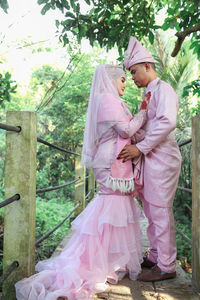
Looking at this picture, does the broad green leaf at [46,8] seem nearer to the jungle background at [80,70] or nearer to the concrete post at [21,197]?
the jungle background at [80,70]

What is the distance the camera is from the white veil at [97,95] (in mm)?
2176

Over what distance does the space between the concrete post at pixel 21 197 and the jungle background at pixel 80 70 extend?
0.99 meters

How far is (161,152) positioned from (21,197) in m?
1.03

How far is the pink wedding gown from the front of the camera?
1.78 meters

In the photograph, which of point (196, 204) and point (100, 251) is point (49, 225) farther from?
point (196, 204)

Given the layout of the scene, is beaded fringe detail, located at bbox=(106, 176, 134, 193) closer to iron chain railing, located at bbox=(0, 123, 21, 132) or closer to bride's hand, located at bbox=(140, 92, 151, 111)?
bride's hand, located at bbox=(140, 92, 151, 111)

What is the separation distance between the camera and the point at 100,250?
6.39ft

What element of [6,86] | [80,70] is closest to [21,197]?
[6,86]

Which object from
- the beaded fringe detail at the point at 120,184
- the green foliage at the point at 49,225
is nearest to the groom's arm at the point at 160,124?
the beaded fringe detail at the point at 120,184

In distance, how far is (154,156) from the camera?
80.6 inches

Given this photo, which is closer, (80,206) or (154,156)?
(154,156)

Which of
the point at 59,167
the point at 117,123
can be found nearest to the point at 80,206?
the point at 117,123

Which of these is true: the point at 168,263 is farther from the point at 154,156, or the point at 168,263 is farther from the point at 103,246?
the point at 154,156

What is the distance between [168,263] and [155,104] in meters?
1.16
